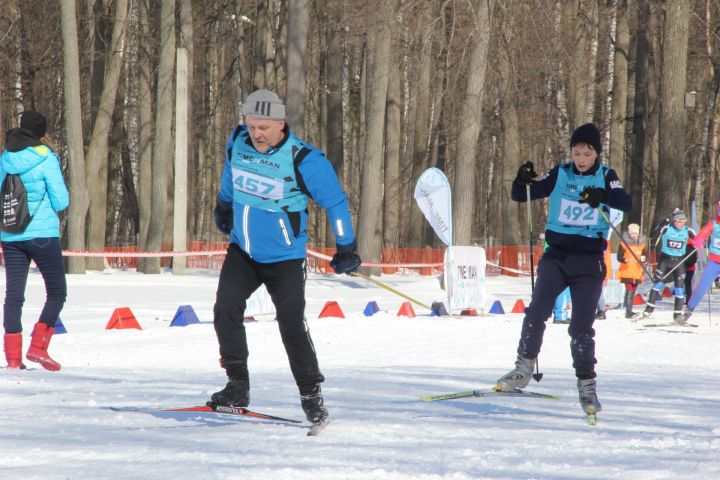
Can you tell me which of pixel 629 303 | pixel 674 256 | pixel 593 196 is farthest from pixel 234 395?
pixel 629 303

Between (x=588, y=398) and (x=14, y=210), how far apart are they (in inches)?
171

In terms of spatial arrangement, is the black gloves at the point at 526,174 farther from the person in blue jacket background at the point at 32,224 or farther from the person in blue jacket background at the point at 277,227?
the person in blue jacket background at the point at 32,224

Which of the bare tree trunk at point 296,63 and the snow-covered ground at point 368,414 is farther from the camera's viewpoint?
the bare tree trunk at point 296,63

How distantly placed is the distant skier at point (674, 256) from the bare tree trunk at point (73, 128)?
12.6 metres

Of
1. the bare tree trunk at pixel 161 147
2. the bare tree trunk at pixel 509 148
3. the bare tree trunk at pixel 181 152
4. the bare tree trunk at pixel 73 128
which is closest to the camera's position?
the bare tree trunk at pixel 73 128

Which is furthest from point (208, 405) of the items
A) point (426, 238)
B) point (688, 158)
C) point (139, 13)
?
point (688, 158)

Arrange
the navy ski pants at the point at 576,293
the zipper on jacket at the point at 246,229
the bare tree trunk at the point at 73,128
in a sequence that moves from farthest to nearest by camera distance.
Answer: the bare tree trunk at the point at 73,128, the navy ski pants at the point at 576,293, the zipper on jacket at the point at 246,229

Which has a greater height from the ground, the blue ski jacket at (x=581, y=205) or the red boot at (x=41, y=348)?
the blue ski jacket at (x=581, y=205)

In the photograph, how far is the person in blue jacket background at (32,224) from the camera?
25.5ft

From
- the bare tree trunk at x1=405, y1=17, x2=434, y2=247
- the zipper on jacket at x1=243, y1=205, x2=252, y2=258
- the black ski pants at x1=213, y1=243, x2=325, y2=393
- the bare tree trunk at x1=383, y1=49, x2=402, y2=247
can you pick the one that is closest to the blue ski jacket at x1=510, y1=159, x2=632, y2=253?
the black ski pants at x1=213, y1=243, x2=325, y2=393

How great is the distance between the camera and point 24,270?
7.85m

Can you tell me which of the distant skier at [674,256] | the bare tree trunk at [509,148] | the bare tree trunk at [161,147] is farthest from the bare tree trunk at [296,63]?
the distant skier at [674,256]

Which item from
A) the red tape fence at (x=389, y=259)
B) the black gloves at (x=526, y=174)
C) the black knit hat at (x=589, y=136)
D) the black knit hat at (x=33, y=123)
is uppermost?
the black knit hat at (x=33, y=123)

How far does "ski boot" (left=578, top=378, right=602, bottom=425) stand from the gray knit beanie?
245 cm
